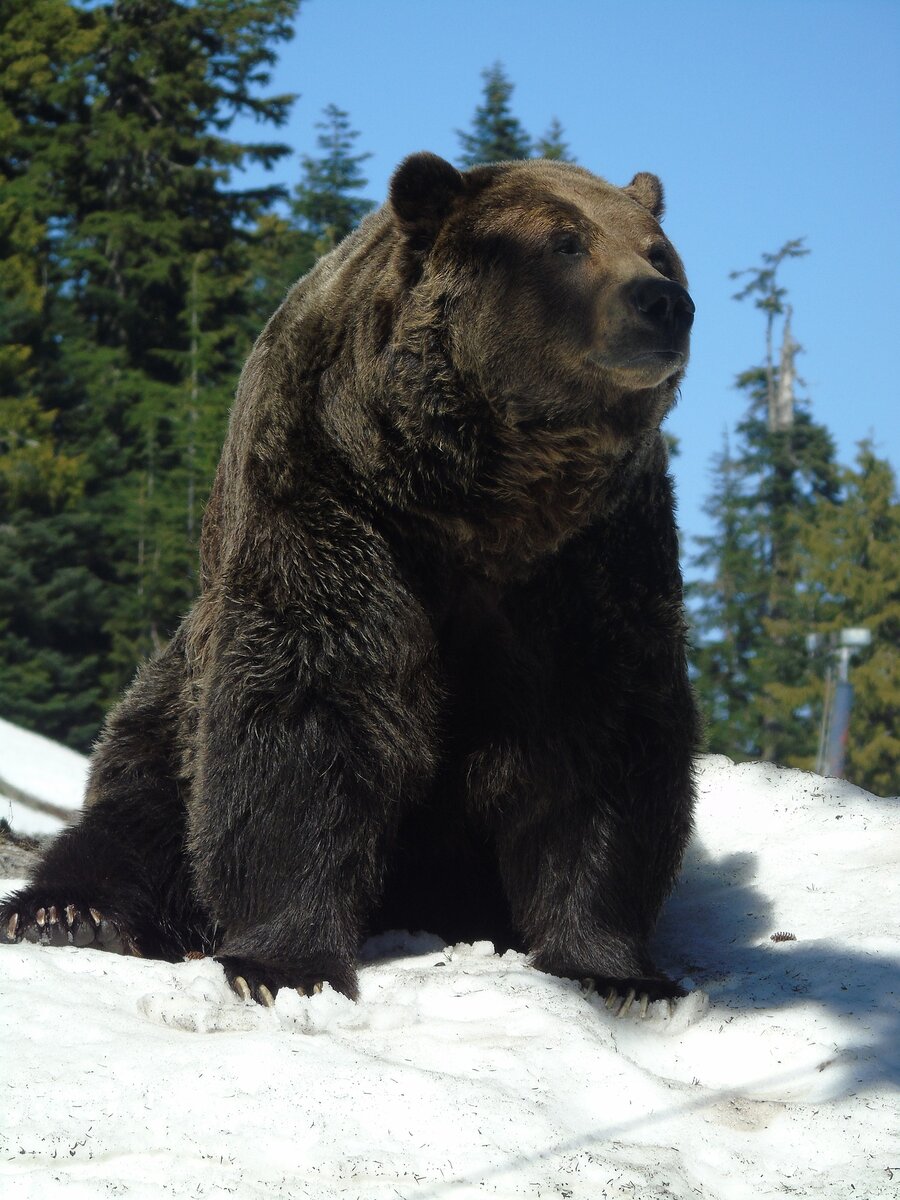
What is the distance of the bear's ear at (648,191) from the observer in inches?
206

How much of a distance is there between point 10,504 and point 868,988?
37094 millimetres

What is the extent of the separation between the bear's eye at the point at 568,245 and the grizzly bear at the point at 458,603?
14 mm

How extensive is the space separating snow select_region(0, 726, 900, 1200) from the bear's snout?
1.98 m

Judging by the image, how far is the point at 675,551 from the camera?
4836 millimetres

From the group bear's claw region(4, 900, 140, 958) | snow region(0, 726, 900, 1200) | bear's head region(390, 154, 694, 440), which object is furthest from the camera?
bear's claw region(4, 900, 140, 958)

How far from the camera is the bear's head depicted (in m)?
4.30

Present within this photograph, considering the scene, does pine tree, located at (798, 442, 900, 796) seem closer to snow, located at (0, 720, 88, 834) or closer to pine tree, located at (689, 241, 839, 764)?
pine tree, located at (689, 241, 839, 764)

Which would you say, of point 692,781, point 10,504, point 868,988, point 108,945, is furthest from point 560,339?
point 10,504

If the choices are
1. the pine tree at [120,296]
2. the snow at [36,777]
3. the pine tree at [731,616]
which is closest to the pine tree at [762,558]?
the pine tree at [731,616]

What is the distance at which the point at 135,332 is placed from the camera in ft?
145

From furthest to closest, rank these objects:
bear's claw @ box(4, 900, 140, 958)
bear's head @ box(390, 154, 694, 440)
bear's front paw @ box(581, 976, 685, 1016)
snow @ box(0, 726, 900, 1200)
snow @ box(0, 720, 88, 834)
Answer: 1. snow @ box(0, 720, 88, 834)
2. bear's claw @ box(4, 900, 140, 958)
3. bear's front paw @ box(581, 976, 685, 1016)
4. bear's head @ box(390, 154, 694, 440)
5. snow @ box(0, 726, 900, 1200)

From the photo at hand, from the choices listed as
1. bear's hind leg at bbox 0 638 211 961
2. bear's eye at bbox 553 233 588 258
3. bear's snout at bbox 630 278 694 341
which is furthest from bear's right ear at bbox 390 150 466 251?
bear's hind leg at bbox 0 638 211 961

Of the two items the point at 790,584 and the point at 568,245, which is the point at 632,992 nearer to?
the point at 568,245

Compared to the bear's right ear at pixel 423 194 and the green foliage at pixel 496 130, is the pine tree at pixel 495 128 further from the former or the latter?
the bear's right ear at pixel 423 194
